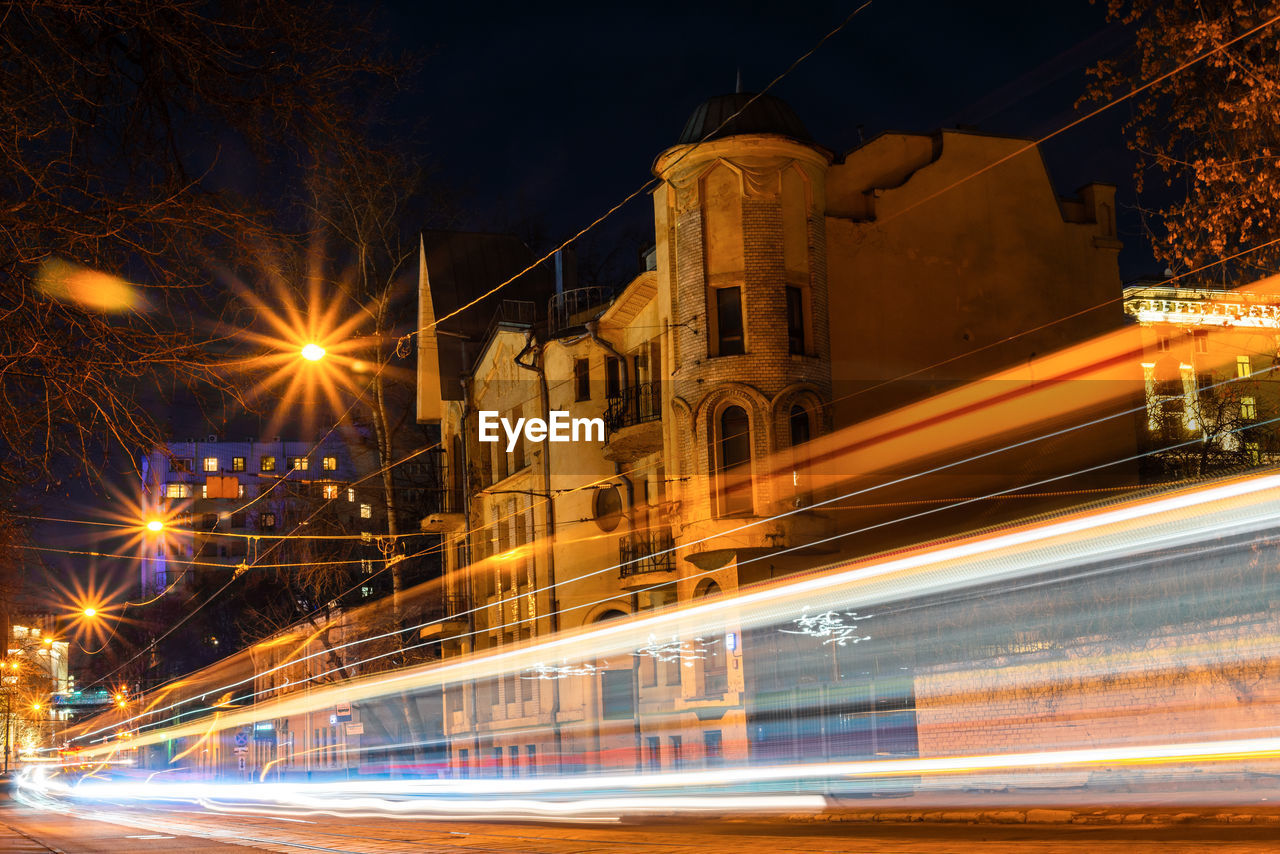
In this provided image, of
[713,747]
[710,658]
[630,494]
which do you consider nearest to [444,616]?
[630,494]

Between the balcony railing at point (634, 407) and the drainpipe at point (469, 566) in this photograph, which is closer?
the balcony railing at point (634, 407)

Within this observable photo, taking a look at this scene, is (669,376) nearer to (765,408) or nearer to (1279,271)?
(765,408)

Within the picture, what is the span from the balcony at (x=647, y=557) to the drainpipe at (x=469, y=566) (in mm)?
11258

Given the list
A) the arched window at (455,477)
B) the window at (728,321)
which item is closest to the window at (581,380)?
the window at (728,321)

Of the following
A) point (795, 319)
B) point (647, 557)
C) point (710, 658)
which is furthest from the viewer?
point (647, 557)

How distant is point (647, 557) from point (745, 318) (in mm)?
6187

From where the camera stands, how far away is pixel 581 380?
125ft

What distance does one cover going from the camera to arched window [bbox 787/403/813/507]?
2958 centimetres

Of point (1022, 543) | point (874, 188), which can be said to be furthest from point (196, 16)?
point (874, 188)

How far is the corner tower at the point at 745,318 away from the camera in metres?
29.7

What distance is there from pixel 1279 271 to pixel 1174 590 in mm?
6013

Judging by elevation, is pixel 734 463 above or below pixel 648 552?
above

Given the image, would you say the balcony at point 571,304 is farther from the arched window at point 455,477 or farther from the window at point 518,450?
the arched window at point 455,477

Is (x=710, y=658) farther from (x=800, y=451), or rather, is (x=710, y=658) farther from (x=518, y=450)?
(x=518, y=450)
